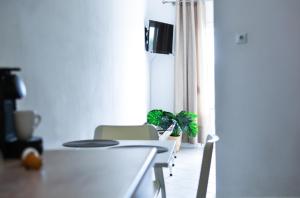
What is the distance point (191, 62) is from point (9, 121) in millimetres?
5784

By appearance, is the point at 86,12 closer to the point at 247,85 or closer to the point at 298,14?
the point at 247,85

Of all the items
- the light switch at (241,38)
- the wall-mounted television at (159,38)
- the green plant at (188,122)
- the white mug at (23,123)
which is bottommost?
the green plant at (188,122)

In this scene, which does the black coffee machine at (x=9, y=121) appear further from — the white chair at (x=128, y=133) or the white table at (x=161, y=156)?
the white chair at (x=128, y=133)

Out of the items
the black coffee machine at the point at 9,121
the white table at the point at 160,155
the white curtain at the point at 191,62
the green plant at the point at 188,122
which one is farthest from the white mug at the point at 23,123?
the white curtain at the point at 191,62

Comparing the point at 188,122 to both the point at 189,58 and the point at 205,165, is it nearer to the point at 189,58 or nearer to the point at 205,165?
the point at 189,58

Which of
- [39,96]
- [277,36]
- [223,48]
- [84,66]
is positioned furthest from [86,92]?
[277,36]

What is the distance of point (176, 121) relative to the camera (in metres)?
6.25

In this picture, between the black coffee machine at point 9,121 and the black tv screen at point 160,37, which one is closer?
the black coffee machine at point 9,121

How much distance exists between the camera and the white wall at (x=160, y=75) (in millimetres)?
7137

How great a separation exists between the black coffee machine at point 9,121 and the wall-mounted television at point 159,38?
521cm

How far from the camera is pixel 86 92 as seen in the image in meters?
2.93

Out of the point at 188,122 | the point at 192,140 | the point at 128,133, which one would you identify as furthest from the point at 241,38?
the point at 192,140

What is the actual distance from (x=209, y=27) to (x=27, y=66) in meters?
5.49

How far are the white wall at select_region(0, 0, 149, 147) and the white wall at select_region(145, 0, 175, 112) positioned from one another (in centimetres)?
259
